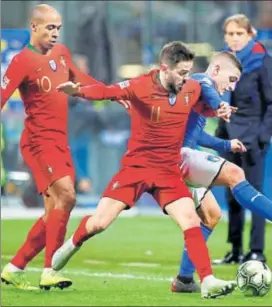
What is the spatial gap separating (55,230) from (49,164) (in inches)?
17.9

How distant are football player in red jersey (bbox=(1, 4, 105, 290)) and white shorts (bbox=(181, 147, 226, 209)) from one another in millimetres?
834

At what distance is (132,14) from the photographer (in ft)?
68.4

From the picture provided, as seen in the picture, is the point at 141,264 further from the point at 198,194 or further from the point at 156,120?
the point at 156,120

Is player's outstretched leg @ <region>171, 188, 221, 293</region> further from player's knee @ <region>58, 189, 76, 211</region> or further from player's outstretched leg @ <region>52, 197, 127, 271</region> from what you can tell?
player's knee @ <region>58, 189, 76, 211</region>

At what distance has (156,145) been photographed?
9031 mm

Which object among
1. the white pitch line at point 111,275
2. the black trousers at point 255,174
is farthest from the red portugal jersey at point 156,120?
the black trousers at point 255,174

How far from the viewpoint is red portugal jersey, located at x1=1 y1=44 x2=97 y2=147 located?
972 cm

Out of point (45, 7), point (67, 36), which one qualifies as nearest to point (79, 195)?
point (67, 36)

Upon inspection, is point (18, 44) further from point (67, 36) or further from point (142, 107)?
point (142, 107)

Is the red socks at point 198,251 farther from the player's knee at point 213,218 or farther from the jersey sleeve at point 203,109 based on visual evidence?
the jersey sleeve at point 203,109

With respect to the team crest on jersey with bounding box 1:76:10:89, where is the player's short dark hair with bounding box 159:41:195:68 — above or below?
above

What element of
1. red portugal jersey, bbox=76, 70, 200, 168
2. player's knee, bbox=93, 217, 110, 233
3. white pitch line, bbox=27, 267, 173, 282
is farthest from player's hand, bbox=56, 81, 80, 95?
white pitch line, bbox=27, 267, 173, 282

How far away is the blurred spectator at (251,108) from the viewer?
11852mm

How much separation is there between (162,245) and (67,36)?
8.12 metres
